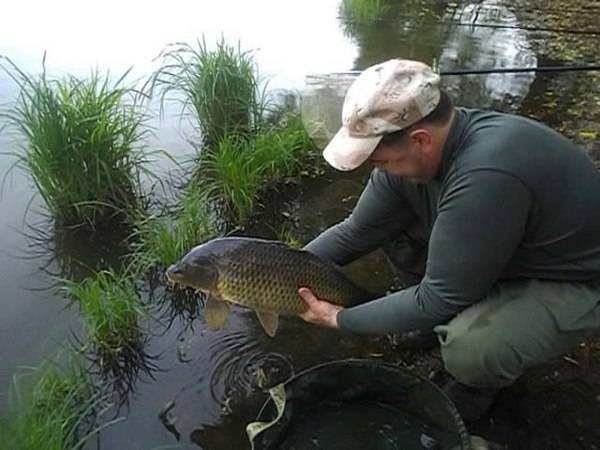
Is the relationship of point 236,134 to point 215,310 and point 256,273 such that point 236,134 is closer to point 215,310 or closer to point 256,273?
point 215,310

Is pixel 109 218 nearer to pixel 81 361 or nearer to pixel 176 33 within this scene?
pixel 81 361

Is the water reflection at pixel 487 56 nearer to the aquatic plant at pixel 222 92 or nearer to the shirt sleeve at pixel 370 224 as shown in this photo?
the aquatic plant at pixel 222 92

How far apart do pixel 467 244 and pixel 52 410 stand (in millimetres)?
1415

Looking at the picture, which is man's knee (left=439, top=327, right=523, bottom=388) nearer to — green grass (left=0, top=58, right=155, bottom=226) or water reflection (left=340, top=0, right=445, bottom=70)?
green grass (left=0, top=58, right=155, bottom=226)

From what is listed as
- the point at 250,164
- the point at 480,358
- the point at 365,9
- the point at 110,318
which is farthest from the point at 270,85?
the point at 480,358

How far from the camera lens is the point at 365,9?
24.3ft

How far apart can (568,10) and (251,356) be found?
6519 millimetres

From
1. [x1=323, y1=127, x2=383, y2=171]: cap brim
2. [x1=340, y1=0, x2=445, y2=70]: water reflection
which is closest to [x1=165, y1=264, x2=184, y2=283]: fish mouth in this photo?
[x1=323, y1=127, x2=383, y2=171]: cap brim

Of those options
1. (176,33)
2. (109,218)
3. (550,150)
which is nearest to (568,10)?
(176,33)

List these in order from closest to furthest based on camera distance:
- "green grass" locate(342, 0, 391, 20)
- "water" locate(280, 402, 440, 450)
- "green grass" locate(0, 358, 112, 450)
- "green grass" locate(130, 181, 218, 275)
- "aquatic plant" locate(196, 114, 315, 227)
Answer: "green grass" locate(0, 358, 112, 450)
"water" locate(280, 402, 440, 450)
"green grass" locate(130, 181, 218, 275)
"aquatic plant" locate(196, 114, 315, 227)
"green grass" locate(342, 0, 391, 20)

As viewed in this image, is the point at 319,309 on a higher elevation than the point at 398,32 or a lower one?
higher

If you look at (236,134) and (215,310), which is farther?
(236,134)

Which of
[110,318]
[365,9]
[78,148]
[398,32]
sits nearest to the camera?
[110,318]

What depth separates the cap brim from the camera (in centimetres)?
203
